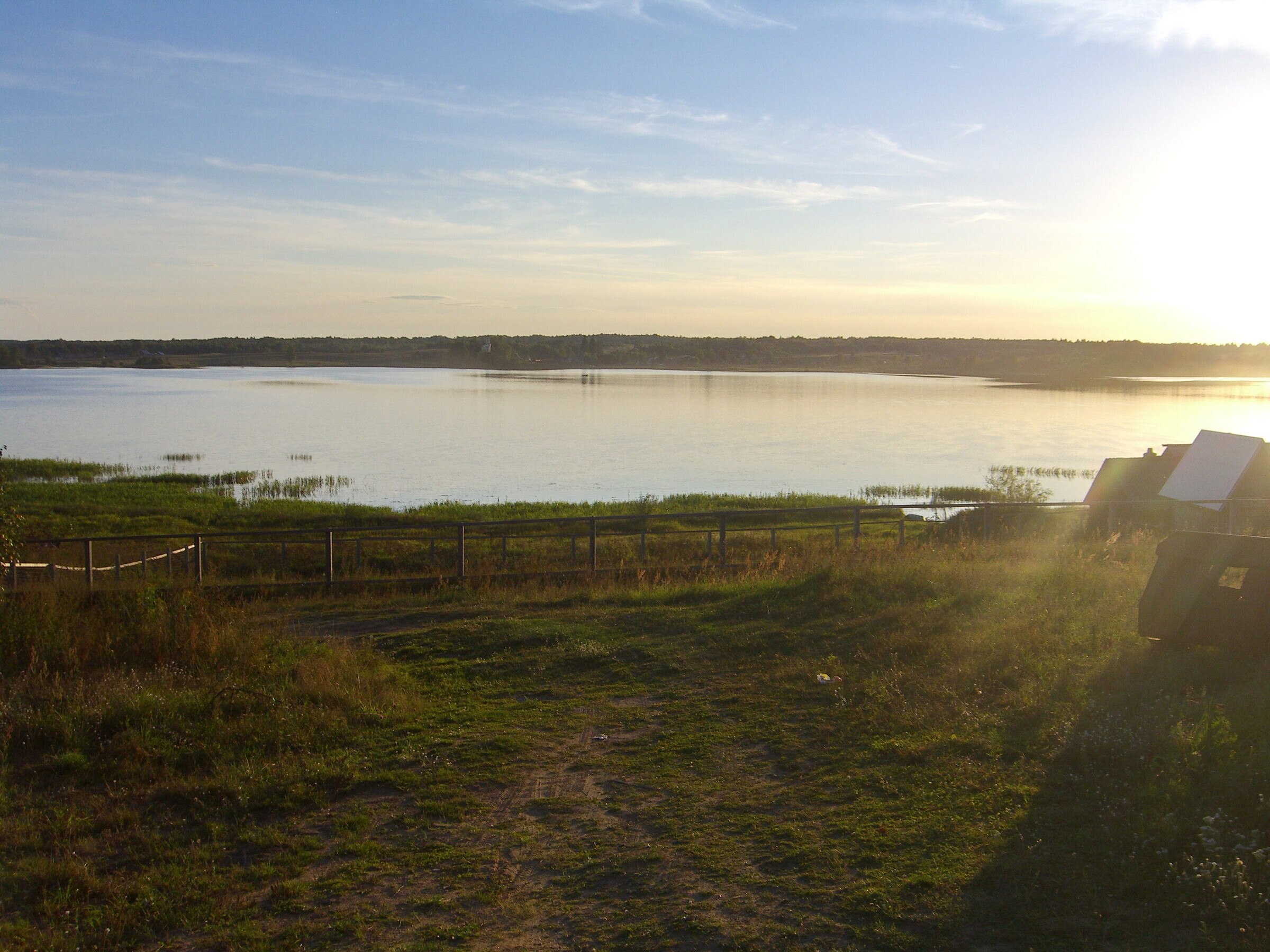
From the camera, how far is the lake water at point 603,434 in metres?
52.3

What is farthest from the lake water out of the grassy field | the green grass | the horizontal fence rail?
the grassy field

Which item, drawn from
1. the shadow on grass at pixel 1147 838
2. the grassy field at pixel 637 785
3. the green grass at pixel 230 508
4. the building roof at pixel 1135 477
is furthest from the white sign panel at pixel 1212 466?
the shadow on grass at pixel 1147 838

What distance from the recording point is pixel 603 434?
7606cm

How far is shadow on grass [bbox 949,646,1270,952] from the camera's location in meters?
4.33

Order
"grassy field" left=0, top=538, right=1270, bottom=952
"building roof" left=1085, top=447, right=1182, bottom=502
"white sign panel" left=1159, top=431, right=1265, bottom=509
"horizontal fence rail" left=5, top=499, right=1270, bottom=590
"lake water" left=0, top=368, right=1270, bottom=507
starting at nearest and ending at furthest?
"grassy field" left=0, top=538, right=1270, bottom=952, "horizontal fence rail" left=5, top=499, right=1270, bottom=590, "white sign panel" left=1159, top=431, right=1265, bottom=509, "building roof" left=1085, top=447, right=1182, bottom=502, "lake water" left=0, top=368, right=1270, bottom=507

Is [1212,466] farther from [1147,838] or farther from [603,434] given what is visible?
[603,434]

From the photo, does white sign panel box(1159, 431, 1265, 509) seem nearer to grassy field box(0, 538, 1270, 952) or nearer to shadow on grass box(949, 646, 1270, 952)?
grassy field box(0, 538, 1270, 952)

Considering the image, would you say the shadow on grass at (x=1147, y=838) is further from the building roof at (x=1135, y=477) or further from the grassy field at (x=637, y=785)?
the building roof at (x=1135, y=477)

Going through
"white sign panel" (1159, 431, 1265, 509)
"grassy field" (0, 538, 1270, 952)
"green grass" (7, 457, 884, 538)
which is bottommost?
"green grass" (7, 457, 884, 538)

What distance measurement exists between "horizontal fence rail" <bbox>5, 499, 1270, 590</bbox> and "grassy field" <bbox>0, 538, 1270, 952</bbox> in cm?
632

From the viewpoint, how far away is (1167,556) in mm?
7621

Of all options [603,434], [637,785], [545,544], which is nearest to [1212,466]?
[545,544]

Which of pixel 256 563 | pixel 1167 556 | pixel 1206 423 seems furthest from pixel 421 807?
pixel 1206 423

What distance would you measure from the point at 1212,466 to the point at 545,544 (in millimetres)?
17828
